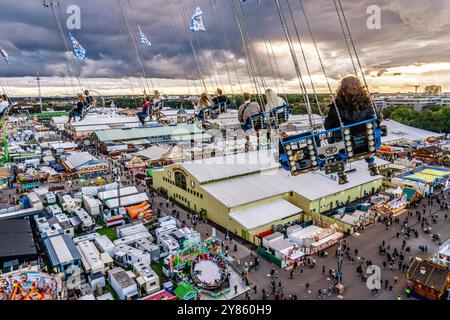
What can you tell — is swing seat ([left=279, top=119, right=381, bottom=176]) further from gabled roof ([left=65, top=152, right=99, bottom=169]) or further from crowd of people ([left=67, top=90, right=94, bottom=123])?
gabled roof ([left=65, top=152, right=99, bottom=169])

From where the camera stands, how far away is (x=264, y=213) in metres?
24.4

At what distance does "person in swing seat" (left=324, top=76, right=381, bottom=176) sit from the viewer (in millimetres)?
8867

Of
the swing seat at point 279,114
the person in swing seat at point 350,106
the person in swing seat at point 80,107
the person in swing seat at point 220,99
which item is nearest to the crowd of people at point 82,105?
the person in swing seat at point 80,107

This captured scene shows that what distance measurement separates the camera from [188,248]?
18.8 m

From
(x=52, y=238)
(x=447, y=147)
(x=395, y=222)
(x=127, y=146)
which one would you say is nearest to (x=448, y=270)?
(x=395, y=222)

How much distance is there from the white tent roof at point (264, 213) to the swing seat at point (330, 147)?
12.6 m

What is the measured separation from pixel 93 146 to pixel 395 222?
54659 mm

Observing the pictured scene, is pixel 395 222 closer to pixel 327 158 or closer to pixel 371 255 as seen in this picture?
pixel 371 255

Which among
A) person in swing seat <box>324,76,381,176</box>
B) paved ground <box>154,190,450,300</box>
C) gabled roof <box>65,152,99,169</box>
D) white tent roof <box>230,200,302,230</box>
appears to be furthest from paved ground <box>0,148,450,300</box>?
gabled roof <box>65,152,99,169</box>

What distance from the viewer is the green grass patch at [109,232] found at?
929 inches

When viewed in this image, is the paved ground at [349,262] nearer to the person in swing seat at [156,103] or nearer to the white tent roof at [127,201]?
the white tent roof at [127,201]

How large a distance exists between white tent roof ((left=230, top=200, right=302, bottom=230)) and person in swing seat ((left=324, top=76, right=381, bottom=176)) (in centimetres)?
1347

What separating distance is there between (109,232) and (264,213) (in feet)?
40.5
